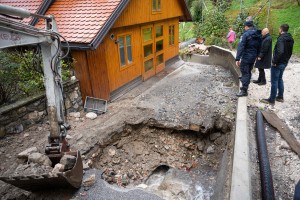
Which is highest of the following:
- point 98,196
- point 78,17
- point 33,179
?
point 78,17

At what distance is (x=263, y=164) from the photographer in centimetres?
470

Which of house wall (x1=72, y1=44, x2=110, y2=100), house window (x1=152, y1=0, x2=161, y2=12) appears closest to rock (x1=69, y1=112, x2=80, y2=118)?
house wall (x1=72, y1=44, x2=110, y2=100)

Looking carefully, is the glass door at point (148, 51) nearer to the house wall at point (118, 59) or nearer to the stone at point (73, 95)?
the house wall at point (118, 59)

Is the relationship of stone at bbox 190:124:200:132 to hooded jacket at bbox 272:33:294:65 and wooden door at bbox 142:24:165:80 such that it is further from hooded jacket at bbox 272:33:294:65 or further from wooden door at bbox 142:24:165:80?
wooden door at bbox 142:24:165:80

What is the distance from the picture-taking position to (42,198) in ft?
14.6

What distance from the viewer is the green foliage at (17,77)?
6.48 metres

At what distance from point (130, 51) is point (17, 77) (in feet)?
13.9

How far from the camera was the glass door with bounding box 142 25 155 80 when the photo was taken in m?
10.2

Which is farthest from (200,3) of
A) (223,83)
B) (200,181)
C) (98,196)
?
(98,196)

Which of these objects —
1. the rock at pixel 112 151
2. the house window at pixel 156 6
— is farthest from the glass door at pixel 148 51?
the rock at pixel 112 151

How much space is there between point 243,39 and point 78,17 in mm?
5460

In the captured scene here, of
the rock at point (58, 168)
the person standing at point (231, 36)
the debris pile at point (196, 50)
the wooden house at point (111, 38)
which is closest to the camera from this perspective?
the rock at point (58, 168)

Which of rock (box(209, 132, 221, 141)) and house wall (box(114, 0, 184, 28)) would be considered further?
house wall (box(114, 0, 184, 28))

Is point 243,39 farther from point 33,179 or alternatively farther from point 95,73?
point 33,179
